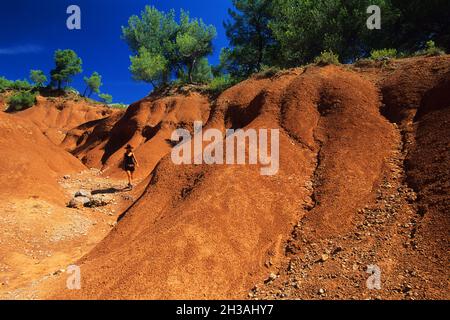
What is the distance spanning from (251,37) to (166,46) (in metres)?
9.36

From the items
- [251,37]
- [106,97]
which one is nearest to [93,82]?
[106,97]

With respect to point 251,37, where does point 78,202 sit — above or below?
below

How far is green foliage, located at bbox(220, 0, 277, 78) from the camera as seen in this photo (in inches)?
1040

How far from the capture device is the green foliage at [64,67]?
→ 44.8 metres

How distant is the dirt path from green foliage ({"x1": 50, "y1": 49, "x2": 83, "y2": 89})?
121ft

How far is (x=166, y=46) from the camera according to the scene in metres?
32.5

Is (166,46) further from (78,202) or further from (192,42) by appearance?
(78,202)

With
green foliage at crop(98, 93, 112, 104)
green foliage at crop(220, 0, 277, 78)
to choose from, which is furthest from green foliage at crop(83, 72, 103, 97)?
green foliage at crop(220, 0, 277, 78)

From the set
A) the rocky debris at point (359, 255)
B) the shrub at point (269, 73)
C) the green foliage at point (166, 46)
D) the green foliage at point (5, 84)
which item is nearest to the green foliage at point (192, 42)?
the green foliage at point (166, 46)

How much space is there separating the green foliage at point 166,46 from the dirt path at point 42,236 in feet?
62.6

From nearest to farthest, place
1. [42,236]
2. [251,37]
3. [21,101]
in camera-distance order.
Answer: [42,236], [251,37], [21,101]

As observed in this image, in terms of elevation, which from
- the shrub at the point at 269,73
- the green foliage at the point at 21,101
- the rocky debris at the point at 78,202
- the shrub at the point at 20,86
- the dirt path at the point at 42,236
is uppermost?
the shrub at the point at 20,86

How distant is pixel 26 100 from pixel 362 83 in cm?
4224

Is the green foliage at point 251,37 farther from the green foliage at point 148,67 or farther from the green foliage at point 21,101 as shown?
the green foliage at point 21,101
